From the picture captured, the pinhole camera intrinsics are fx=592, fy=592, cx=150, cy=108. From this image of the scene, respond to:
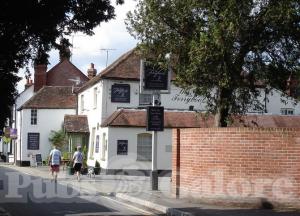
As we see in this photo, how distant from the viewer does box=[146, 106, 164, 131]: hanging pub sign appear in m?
23.6

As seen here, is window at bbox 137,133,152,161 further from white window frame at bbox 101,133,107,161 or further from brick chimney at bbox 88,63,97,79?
brick chimney at bbox 88,63,97,79

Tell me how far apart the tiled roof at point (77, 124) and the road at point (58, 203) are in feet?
67.2

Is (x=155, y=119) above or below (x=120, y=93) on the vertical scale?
below

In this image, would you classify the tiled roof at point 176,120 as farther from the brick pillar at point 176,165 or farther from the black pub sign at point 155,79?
the brick pillar at point 176,165

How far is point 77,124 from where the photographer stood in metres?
46.4

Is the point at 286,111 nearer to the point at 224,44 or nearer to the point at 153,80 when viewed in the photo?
the point at 153,80

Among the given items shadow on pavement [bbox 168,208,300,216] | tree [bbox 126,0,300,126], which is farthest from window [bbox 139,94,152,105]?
shadow on pavement [bbox 168,208,300,216]

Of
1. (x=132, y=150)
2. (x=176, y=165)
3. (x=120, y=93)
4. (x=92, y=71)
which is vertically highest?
(x=92, y=71)

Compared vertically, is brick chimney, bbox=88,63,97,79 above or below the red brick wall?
above

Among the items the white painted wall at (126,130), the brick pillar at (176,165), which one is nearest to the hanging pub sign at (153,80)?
the brick pillar at (176,165)

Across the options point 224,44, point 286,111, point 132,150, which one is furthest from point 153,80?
point 286,111

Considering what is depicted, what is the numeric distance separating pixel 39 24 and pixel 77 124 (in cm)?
3467

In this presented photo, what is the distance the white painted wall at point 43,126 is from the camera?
52.9 metres

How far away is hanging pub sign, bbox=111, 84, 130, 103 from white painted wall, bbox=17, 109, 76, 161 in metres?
13.9
